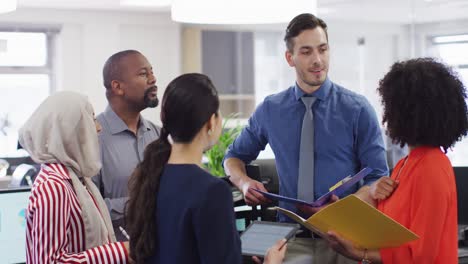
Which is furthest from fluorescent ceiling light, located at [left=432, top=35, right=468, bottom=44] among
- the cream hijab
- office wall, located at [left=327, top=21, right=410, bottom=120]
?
the cream hijab

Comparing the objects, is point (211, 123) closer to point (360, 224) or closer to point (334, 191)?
point (360, 224)

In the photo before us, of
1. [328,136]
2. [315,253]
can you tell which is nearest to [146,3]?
[328,136]

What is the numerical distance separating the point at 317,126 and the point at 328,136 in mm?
58

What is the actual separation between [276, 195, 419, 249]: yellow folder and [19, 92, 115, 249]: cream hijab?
62 cm

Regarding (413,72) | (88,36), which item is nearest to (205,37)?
(88,36)

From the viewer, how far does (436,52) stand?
6.66m

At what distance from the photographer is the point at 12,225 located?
3.08 m

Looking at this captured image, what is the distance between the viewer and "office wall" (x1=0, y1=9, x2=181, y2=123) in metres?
9.30

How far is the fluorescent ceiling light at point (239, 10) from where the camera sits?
2.39 meters

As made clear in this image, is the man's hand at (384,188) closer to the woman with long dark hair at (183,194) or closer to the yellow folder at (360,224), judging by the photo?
the yellow folder at (360,224)

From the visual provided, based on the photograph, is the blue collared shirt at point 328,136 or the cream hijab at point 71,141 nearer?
the cream hijab at point 71,141

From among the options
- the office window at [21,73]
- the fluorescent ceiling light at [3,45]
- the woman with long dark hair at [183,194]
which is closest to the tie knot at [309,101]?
the woman with long dark hair at [183,194]

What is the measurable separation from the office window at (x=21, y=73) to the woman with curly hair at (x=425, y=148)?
765cm

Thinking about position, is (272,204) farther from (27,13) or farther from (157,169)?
(27,13)
